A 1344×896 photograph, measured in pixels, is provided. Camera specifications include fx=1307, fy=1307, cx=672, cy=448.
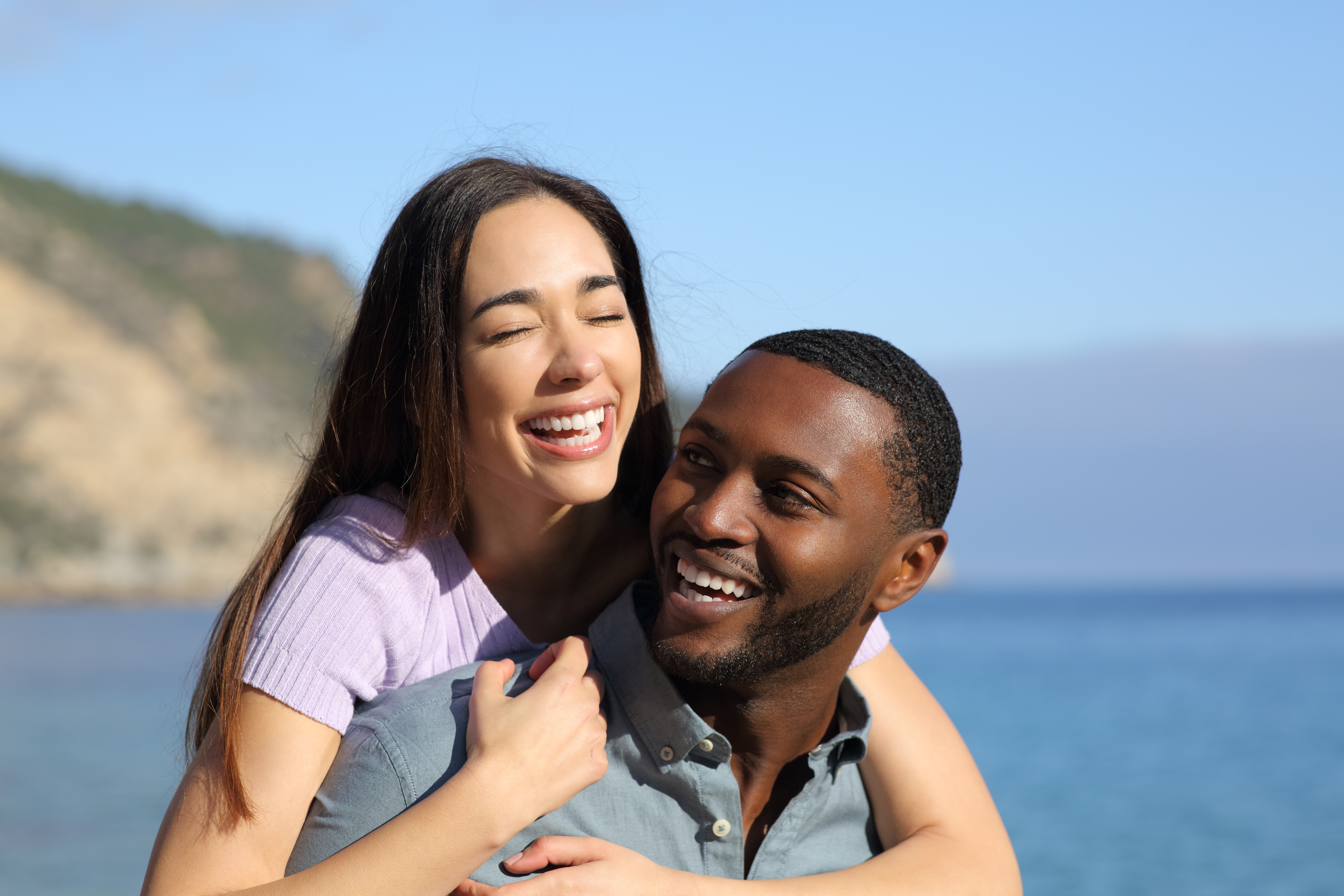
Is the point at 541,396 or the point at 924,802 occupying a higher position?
the point at 541,396

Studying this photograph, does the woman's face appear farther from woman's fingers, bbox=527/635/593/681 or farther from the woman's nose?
woman's fingers, bbox=527/635/593/681

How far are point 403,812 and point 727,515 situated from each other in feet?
2.89

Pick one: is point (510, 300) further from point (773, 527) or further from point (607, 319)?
point (773, 527)

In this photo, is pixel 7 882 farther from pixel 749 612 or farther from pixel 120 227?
pixel 120 227

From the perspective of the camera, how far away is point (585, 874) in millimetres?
2514

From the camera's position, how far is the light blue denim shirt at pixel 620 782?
8.75 ft

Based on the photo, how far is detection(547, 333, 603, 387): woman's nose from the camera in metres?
3.15

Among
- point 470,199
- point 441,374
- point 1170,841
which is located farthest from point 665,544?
point 1170,841

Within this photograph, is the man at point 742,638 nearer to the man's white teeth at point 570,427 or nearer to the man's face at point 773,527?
the man's face at point 773,527

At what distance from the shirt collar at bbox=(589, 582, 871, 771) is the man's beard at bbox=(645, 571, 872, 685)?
6 centimetres

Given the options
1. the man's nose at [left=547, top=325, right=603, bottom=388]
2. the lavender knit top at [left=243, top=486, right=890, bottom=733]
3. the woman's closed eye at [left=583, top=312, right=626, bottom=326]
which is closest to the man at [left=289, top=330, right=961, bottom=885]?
the lavender knit top at [left=243, top=486, right=890, bottom=733]

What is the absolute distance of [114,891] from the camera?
489 inches

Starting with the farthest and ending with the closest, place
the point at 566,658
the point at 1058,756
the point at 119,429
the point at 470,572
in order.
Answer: the point at 119,429, the point at 1058,756, the point at 470,572, the point at 566,658

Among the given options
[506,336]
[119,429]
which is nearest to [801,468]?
[506,336]
